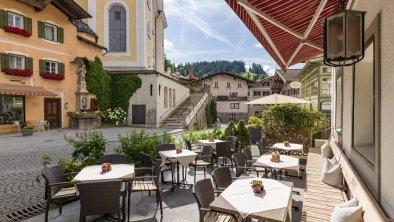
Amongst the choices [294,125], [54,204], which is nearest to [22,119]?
[54,204]

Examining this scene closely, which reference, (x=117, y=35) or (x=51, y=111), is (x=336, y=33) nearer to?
(x=51, y=111)

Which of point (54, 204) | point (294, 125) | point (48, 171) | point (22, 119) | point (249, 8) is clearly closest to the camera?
point (249, 8)

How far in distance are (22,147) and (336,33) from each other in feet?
Result: 43.6

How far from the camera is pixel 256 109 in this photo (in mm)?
43594

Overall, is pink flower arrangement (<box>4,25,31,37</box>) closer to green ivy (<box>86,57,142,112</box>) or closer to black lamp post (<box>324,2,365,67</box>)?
green ivy (<box>86,57,142,112</box>)

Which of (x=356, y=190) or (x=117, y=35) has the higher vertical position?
(x=117, y=35)

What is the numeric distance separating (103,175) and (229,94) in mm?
41420

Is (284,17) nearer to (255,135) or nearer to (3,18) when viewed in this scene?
(255,135)

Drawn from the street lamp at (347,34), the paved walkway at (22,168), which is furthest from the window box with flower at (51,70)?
the street lamp at (347,34)

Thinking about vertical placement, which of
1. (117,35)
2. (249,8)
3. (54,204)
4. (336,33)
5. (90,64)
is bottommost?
(54,204)

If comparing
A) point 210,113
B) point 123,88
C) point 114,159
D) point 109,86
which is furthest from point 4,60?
point 210,113

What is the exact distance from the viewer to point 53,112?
19188 mm

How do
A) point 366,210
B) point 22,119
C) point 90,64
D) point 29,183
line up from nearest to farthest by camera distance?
point 366,210
point 29,183
point 22,119
point 90,64

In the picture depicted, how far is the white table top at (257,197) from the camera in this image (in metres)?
3.23
